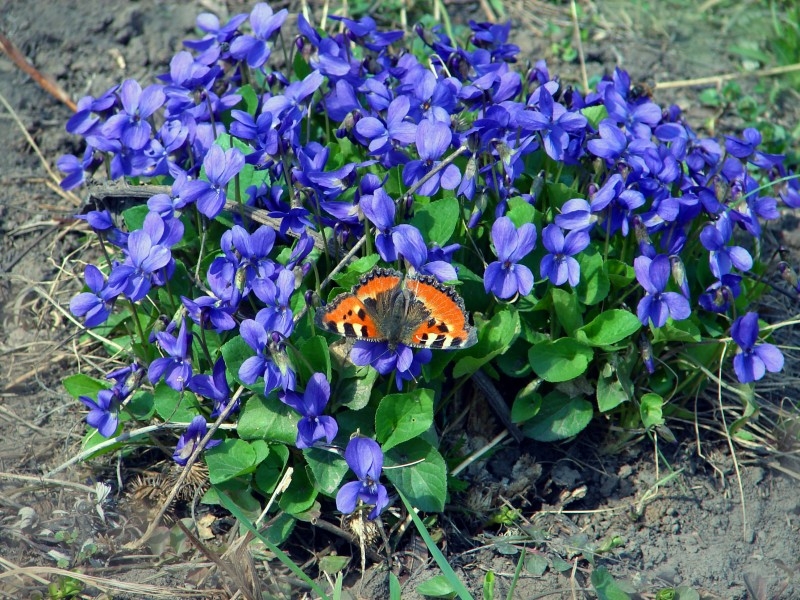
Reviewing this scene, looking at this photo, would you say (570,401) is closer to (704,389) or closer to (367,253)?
(704,389)

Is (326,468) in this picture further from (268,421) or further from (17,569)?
(17,569)

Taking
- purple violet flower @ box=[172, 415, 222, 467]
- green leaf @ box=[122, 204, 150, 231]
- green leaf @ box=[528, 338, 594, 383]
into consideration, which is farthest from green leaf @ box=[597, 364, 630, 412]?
green leaf @ box=[122, 204, 150, 231]

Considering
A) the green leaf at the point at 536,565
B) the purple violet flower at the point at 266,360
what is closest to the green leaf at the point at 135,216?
the purple violet flower at the point at 266,360

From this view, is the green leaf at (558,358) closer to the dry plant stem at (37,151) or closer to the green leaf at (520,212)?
the green leaf at (520,212)

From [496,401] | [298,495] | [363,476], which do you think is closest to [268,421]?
[298,495]

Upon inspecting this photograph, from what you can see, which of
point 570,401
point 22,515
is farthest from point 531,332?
point 22,515

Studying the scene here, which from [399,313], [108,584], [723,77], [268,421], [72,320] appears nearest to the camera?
[399,313]

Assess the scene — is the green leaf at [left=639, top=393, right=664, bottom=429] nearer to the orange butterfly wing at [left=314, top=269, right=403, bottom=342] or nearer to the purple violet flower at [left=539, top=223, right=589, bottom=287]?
the purple violet flower at [left=539, top=223, right=589, bottom=287]
